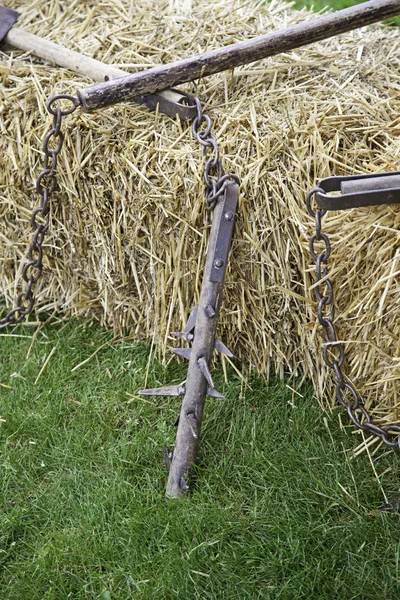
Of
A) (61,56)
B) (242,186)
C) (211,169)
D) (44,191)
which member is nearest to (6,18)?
(61,56)

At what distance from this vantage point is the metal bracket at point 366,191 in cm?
234

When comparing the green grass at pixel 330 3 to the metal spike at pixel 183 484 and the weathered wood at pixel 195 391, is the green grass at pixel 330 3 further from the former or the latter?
the metal spike at pixel 183 484

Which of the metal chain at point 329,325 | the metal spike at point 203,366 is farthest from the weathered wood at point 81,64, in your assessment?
the metal spike at point 203,366

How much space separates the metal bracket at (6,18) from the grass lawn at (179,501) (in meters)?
1.74

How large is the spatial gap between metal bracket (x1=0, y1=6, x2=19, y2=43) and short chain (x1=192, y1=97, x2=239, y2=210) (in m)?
1.37

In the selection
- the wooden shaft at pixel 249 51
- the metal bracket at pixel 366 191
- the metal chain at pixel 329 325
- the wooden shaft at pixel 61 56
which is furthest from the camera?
the wooden shaft at pixel 61 56

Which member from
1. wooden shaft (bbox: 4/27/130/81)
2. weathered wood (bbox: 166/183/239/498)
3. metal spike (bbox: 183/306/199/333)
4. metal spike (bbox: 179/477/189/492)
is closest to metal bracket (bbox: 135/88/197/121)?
wooden shaft (bbox: 4/27/130/81)

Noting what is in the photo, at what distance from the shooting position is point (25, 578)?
98.8 inches

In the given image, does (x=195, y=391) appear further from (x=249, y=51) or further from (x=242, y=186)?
(x=249, y=51)

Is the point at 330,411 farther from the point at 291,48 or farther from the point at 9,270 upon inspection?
the point at 9,270

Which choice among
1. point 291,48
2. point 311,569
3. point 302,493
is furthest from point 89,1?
point 311,569

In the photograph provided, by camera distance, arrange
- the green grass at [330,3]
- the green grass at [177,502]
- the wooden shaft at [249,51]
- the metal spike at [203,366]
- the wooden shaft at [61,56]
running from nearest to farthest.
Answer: the green grass at [177,502], the metal spike at [203,366], the wooden shaft at [249,51], the wooden shaft at [61,56], the green grass at [330,3]

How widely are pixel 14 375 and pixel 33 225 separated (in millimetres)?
699

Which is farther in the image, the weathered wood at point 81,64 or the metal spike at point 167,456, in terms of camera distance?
the weathered wood at point 81,64
